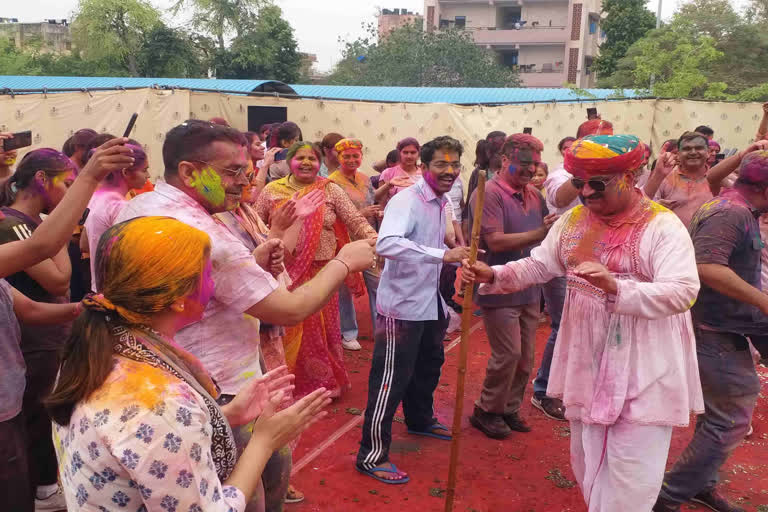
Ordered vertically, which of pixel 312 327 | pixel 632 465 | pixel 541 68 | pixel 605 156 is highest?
pixel 541 68

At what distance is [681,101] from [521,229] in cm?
1260

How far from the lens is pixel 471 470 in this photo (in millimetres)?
4848

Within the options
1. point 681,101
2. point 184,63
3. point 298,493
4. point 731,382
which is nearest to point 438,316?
point 298,493

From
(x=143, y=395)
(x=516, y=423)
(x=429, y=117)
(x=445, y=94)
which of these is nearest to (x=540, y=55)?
(x=445, y=94)

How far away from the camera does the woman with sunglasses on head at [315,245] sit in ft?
18.9

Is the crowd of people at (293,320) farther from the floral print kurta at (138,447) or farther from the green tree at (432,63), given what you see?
the green tree at (432,63)

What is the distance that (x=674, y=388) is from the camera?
3.13 m

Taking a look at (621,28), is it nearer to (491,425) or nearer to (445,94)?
(445,94)

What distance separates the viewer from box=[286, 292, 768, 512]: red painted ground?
14.5 feet

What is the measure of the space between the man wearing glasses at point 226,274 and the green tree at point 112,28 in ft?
120

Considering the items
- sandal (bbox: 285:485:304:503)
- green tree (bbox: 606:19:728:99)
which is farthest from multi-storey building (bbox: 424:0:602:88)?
sandal (bbox: 285:485:304:503)

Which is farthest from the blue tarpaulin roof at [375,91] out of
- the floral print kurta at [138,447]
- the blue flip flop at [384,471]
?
the floral print kurta at [138,447]

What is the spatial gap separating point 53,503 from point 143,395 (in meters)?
→ 2.99

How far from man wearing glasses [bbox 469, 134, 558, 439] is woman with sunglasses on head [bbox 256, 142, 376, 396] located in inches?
48.7
